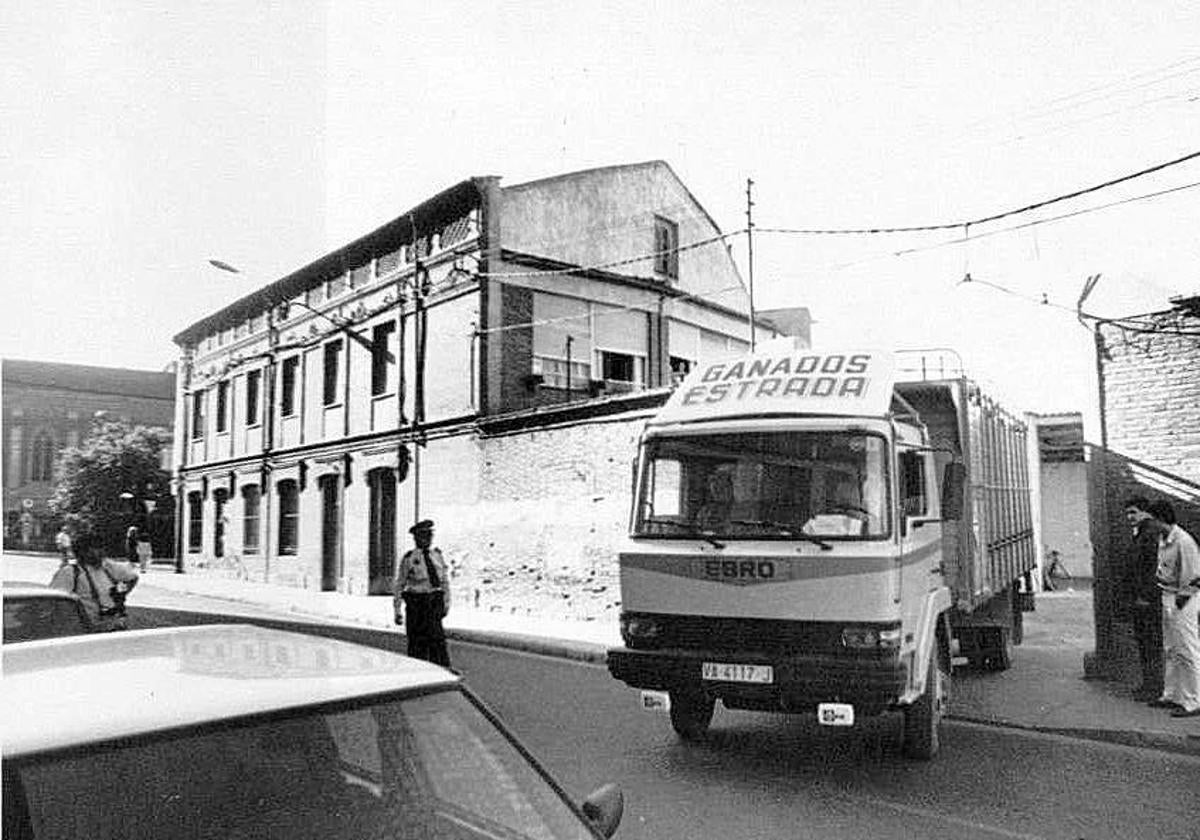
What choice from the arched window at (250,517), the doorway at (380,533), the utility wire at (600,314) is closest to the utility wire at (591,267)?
the utility wire at (600,314)

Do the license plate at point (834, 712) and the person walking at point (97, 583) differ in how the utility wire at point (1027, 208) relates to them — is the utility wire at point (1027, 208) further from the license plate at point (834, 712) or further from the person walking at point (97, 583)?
the person walking at point (97, 583)

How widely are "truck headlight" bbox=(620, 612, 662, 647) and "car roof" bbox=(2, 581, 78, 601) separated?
2.80m

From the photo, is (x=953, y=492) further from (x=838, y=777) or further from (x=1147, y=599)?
(x=1147, y=599)

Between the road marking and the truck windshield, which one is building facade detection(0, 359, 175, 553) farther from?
the road marking

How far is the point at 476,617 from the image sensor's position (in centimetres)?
795

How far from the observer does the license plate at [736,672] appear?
4.79 metres

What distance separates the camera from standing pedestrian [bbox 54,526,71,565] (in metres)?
2.78

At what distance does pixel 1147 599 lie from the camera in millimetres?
6609

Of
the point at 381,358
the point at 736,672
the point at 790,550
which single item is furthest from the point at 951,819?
the point at 381,358

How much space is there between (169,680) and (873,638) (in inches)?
144

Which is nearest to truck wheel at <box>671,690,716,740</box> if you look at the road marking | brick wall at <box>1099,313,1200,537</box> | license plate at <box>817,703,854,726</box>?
license plate at <box>817,703,854,726</box>

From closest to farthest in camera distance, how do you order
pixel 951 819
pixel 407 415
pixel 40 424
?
pixel 40 424, pixel 951 819, pixel 407 415

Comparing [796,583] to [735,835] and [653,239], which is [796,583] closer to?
[735,835]

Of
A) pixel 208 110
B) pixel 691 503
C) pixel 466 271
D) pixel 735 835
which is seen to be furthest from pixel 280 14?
pixel 466 271
